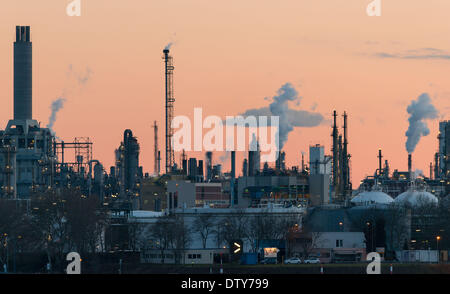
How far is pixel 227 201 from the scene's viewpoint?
180m

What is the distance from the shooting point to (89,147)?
182625mm

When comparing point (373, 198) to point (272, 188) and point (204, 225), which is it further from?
point (204, 225)

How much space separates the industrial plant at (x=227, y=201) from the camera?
120 metres

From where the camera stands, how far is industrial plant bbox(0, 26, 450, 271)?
393 feet

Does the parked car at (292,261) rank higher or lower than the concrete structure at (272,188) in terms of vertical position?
lower

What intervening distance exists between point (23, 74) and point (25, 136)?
10.1 meters

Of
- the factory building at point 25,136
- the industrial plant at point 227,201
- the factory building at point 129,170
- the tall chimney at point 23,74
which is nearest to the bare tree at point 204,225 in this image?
the industrial plant at point 227,201

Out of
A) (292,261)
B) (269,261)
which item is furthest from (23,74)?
(292,261)

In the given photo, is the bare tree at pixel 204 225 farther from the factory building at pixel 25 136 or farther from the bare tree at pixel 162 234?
the factory building at pixel 25 136

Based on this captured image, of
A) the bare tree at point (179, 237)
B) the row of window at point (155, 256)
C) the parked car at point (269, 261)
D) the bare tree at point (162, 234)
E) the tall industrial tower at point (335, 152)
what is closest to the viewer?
the parked car at point (269, 261)

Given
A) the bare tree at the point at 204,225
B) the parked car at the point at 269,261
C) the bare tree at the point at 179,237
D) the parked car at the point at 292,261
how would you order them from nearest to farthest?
1. the parked car at the point at 292,261
2. the parked car at the point at 269,261
3. the bare tree at the point at 179,237
4. the bare tree at the point at 204,225

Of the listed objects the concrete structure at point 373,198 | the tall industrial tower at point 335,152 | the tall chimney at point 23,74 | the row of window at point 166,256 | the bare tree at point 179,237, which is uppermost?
the tall chimney at point 23,74

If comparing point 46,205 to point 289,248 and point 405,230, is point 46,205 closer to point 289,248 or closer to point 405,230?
point 289,248

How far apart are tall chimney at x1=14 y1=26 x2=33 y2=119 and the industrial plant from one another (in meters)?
0.16
